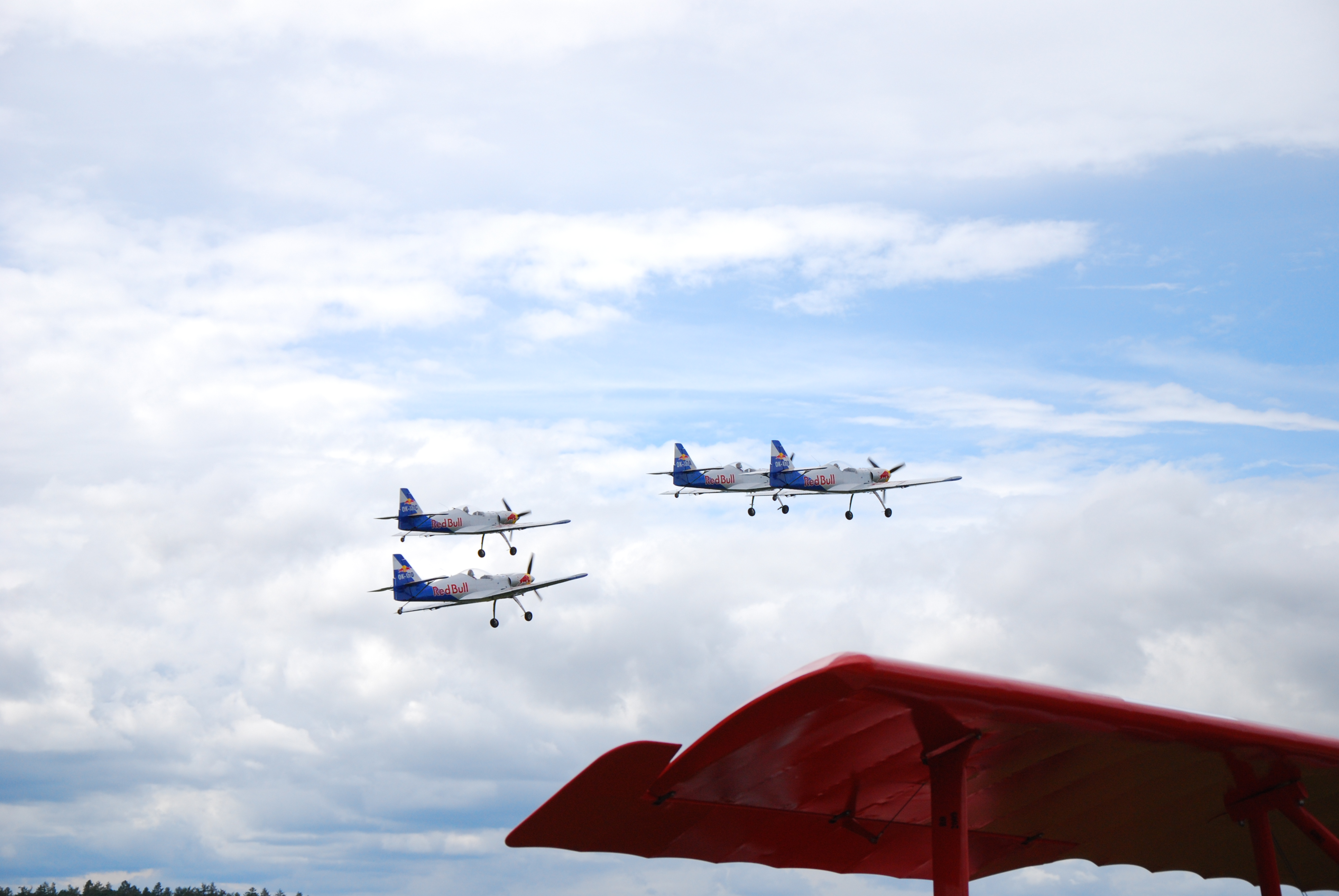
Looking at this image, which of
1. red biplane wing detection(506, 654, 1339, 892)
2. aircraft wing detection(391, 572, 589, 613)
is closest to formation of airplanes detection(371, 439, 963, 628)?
aircraft wing detection(391, 572, 589, 613)

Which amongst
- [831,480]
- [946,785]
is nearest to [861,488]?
[831,480]

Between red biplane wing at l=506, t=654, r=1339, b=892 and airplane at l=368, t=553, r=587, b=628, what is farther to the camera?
airplane at l=368, t=553, r=587, b=628

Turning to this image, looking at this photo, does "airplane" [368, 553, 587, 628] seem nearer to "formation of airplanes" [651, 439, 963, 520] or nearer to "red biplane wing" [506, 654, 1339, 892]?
"formation of airplanes" [651, 439, 963, 520]

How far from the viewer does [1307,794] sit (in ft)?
45.4

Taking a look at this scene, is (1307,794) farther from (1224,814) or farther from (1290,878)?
(1290,878)

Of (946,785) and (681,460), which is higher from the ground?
(681,460)

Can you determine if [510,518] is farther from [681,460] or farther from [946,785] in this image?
[946,785]

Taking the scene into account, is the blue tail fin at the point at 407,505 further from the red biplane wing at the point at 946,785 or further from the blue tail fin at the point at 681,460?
the red biplane wing at the point at 946,785

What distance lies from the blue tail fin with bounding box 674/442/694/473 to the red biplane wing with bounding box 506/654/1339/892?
186 ft

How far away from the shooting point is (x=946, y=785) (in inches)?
455

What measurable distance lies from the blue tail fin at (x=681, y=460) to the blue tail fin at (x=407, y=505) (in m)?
16.7

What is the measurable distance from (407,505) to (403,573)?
4.44m

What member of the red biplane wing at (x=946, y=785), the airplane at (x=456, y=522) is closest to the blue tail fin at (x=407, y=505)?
the airplane at (x=456, y=522)

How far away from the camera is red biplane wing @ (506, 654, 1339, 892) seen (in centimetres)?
1031
